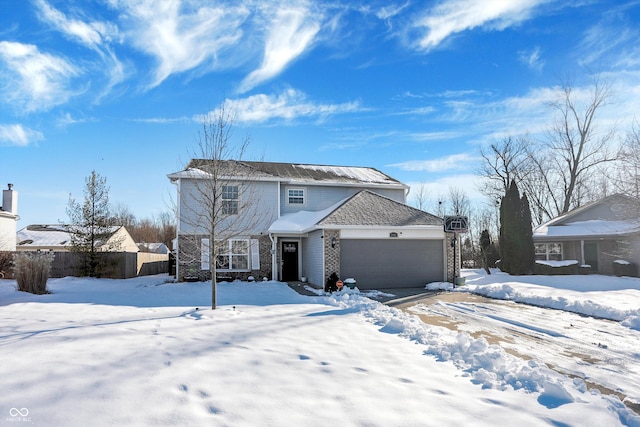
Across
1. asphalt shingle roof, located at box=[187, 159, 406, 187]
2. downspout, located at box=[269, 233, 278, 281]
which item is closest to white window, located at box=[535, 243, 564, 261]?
asphalt shingle roof, located at box=[187, 159, 406, 187]

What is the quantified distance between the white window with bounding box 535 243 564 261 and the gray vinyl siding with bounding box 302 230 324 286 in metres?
16.1

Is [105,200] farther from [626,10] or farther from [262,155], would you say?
[626,10]

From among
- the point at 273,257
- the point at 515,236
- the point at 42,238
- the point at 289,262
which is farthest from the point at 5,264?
the point at 515,236

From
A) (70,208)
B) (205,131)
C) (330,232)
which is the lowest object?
(330,232)

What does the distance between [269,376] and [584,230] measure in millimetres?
23558

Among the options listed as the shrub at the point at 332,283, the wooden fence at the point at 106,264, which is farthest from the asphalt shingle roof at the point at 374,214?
the wooden fence at the point at 106,264

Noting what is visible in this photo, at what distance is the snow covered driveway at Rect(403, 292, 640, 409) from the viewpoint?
5426 mm

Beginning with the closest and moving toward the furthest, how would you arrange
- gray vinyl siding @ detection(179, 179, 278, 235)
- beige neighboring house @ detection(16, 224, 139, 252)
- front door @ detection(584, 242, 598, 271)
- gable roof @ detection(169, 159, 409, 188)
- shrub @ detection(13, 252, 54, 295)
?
1. shrub @ detection(13, 252, 54, 295)
2. gray vinyl siding @ detection(179, 179, 278, 235)
3. gable roof @ detection(169, 159, 409, 188)
4. front door @ detection(584, 242, 598, 271)
5. beige neighboring house @ detection(16, 224, 139, 252)

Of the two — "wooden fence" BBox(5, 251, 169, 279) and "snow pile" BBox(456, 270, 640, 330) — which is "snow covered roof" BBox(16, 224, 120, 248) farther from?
"snow pile" BBox(456, 270, 640, 330)

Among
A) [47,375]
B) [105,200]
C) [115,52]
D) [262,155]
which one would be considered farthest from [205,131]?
[105,200]

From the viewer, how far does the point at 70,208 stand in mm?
20375

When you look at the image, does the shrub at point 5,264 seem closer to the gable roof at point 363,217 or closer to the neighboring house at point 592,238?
the gable roof at point 363,217

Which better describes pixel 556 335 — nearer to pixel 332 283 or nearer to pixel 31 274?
pixel 332 283

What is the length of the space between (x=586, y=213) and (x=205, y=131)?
23807mm
